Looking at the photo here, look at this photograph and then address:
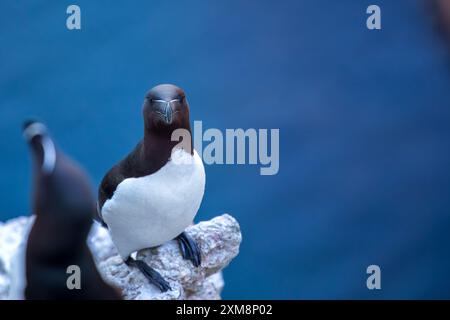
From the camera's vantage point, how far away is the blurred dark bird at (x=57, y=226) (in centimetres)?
199

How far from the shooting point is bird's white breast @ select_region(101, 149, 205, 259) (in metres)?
1.95

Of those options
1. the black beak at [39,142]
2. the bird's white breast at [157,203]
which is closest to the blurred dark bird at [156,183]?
the bird's white breast at [157,203]

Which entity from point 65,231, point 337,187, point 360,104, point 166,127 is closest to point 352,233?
point 337,187

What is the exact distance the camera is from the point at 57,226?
6.52ft

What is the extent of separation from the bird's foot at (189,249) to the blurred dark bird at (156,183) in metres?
0.07

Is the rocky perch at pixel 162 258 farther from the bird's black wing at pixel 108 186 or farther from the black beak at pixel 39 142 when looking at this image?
the black beak at pixel 39 142

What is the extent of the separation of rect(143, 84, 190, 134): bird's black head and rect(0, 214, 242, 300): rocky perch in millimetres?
422

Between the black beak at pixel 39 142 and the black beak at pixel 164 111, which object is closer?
the black beak at pixel 164 111

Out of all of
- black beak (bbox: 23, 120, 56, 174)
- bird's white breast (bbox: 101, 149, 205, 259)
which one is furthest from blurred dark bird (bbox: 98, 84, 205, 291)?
black beak (bbox: 23, 120, 56, 174)

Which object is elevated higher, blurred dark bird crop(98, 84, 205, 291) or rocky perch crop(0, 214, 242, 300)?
blurred dark bird crop(98, 84, 205, 291)

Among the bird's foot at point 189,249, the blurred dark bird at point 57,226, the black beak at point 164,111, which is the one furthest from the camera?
the bird's foot at point 189,249

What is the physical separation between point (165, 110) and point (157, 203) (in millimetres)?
299

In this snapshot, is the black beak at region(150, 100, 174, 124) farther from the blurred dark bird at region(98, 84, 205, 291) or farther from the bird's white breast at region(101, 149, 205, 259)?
the bird's white breast at region(101, 149, 205, 259)

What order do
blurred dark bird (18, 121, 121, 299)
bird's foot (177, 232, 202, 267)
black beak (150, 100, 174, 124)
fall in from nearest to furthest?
black beak (150, 100, 174, 124)
blurred dark bird (18, 121, 121, 299)
bird's foot (177, 232, 202, 267)
